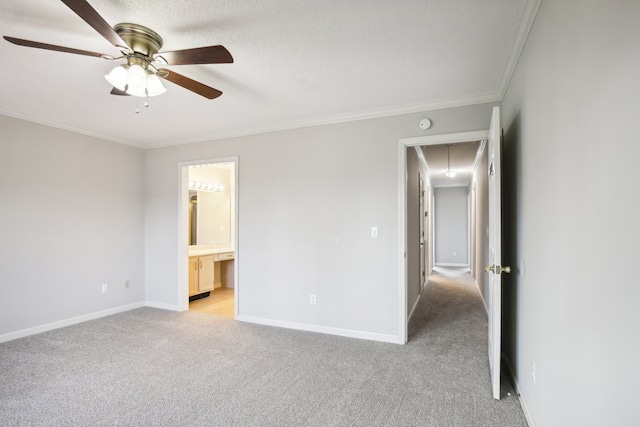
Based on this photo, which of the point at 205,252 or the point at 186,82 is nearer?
the point at 186,82

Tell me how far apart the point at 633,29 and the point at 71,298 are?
5.10 m

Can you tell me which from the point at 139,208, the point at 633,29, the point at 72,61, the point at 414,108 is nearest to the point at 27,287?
the point at 139,208

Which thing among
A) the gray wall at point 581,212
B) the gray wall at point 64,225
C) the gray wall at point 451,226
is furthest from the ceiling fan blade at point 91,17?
the gray wall at point 451,226

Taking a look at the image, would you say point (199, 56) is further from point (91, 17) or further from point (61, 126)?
point (61, 126)

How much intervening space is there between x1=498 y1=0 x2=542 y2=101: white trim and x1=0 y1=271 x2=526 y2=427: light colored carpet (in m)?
2.31

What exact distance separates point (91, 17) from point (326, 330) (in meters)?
3.23

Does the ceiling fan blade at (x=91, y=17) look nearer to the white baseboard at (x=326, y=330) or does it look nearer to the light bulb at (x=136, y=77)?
the light bulb at (x=136, y=77)

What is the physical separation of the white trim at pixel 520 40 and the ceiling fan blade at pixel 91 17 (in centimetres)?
212

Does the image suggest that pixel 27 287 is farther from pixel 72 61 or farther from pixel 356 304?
pixel 356 304

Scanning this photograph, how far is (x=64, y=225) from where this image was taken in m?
3.87

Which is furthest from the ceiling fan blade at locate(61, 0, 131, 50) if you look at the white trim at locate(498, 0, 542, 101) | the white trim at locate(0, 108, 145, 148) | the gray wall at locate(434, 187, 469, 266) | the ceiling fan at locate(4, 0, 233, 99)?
the gray wall at locate(434, 187, 469, 266)

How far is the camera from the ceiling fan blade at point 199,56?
176 cm

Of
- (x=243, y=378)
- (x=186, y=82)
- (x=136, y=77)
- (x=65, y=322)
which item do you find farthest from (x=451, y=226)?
(x=136, y=77)

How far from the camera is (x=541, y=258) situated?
1.70 meters
